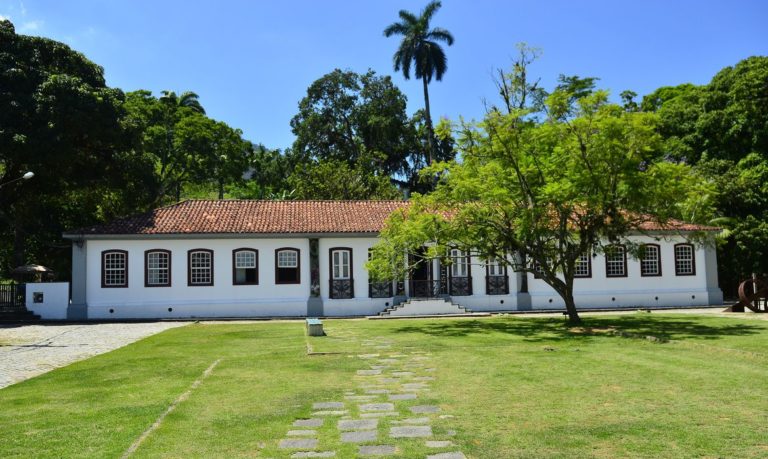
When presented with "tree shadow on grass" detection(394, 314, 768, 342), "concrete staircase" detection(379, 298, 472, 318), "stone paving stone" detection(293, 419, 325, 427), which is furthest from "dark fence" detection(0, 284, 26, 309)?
"stone paving stone" detection(293, 419, 325, 427)

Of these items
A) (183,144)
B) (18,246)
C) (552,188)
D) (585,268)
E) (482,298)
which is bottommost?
(482,298)

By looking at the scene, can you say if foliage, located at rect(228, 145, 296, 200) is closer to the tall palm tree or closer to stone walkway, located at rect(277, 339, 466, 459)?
the tall palm tree

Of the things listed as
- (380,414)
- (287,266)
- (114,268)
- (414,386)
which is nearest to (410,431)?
(380,414)

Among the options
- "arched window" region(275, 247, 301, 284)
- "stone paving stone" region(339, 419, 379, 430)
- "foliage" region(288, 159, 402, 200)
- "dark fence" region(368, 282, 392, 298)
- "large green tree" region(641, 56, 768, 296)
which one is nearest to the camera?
"stone paving stone" region(339, 419, 379, 430)

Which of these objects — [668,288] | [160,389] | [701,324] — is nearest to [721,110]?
[668,288]

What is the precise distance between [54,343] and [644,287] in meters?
21.6

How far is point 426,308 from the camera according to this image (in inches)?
949

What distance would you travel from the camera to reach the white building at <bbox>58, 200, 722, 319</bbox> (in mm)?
23688

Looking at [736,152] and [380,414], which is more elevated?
[736,152]

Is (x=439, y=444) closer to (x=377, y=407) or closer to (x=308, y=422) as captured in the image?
(x=308, y=422)

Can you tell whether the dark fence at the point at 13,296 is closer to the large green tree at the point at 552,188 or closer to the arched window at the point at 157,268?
the arched window at the point at 157,268

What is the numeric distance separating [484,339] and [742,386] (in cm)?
659

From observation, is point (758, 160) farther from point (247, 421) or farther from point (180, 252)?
point (247, 421)

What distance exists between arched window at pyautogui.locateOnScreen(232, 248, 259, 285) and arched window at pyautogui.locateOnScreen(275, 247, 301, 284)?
2.55 feet
